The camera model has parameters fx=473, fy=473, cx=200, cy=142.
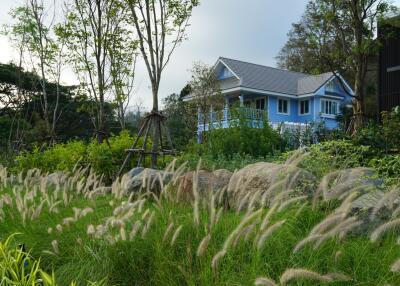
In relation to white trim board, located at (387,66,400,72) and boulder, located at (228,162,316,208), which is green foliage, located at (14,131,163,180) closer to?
boulder, located at (228,162,316,208)

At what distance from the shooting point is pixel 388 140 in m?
8.24

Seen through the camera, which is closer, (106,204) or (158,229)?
(158,229)

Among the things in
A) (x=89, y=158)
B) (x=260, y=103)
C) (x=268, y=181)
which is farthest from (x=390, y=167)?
(x=260, y=103)

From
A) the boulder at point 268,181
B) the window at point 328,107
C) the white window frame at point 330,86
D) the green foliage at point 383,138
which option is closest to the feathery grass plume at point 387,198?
the boulder at point 268,181

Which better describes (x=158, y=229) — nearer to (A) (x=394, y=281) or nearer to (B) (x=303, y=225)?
(B) (x=303, y=225)

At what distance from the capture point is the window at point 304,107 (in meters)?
31.2

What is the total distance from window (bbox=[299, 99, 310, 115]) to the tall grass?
28737mm

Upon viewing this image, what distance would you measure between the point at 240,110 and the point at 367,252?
23.0ft

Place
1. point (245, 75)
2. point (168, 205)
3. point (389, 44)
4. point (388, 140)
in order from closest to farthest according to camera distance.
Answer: point (168, 205), point (388, 140), point (389, 44), point (245, 75)

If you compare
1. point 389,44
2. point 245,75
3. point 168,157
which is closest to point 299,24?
point 245,75

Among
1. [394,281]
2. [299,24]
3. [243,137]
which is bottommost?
[394,281]

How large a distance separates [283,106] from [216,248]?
95.3ft

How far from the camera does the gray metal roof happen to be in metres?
28.6

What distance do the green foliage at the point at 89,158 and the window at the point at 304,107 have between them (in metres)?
23.3
